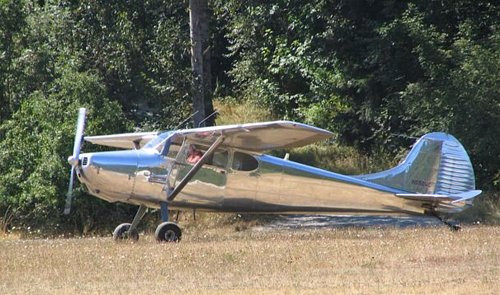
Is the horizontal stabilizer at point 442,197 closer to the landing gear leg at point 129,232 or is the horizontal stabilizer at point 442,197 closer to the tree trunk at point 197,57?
the landing gear leg at point 129,232

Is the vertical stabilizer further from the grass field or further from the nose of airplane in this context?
the nose of airplane

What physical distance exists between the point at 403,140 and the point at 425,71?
2.67 m

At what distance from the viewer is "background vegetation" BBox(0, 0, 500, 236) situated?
23641 millimetres

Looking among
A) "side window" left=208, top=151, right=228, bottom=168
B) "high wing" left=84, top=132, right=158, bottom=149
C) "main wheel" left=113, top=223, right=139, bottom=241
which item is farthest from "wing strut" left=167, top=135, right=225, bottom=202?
"high wing" left=84, top=132, right=158, bottom=149

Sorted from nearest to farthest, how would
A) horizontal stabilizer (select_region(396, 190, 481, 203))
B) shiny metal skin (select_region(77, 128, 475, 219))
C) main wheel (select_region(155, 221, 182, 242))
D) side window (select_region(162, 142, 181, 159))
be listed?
1. main wheel (select_region(155, 221, 182, 242))
2. shiny metal skin (select_region(77, 128, 475, 219))
3. side window (select_region(162, 142, 181, 159))
4. horizontal stabilizer (select_region(396, 190, 481, 203))

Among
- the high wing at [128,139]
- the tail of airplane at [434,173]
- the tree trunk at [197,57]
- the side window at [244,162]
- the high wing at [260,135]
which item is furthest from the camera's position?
the tree trunk at [197,57]

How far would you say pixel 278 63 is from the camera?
31234mm

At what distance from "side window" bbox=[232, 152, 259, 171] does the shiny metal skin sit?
0.02m

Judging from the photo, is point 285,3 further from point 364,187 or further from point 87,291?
point 87,291

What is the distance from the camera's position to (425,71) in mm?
24797

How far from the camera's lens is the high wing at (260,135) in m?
17.0

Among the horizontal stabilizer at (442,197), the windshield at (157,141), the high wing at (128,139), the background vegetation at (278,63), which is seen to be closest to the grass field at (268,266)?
the horizontal stabilizer at (442,197)

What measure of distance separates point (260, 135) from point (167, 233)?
2.23 metres

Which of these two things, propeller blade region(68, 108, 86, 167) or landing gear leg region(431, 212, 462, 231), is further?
landing gear leg region(431, 212, 462, 231)
